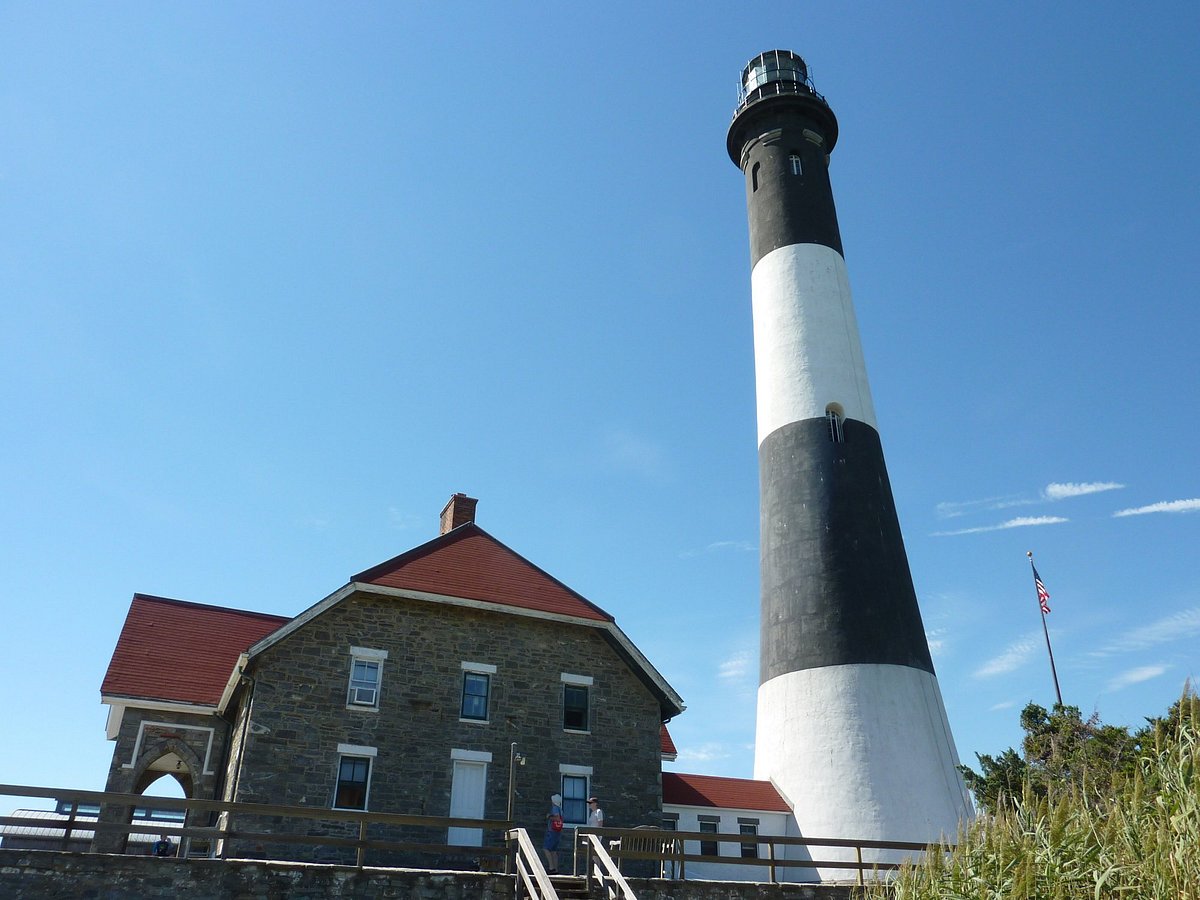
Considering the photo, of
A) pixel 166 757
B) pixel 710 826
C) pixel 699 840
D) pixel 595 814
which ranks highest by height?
pixel 166 757

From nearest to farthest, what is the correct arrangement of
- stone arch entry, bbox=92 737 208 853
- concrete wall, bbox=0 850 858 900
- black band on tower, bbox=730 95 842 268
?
concrete wall, bbox=0 850 858 900
stone arch entry, bbox=92 737 208 853
black band on tower, bbox=730 95 842 268

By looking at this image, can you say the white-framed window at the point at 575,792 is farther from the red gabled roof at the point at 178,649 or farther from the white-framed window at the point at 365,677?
the red gabled roof at the point at 178,649

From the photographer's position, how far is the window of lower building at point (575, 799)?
17.5 meters

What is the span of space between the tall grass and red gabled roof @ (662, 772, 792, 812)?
1044 centimetres

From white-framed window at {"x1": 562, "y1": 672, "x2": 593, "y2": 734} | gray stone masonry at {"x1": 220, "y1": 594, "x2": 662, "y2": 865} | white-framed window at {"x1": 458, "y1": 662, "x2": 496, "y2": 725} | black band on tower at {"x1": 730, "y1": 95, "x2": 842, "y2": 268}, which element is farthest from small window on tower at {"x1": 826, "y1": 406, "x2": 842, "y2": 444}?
white-framed window at {"x1": 458, "y1": 662, "x2": 496, "y2": 725}

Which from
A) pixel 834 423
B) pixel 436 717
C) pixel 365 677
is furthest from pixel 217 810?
pixel 834 423

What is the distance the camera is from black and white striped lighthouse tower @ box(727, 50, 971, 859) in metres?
17.9

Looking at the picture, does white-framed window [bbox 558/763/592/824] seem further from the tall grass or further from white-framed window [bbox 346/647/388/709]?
the tall grass

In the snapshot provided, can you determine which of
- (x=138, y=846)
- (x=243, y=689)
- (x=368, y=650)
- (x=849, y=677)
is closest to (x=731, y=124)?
(x=849, y=677)

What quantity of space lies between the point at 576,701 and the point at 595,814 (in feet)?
10.9

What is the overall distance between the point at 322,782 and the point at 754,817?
8.51m

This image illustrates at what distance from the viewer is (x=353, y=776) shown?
16.3m

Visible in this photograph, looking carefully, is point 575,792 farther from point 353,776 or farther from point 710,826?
point 353,776

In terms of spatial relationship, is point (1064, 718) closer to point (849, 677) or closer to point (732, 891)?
point (849, 677)
